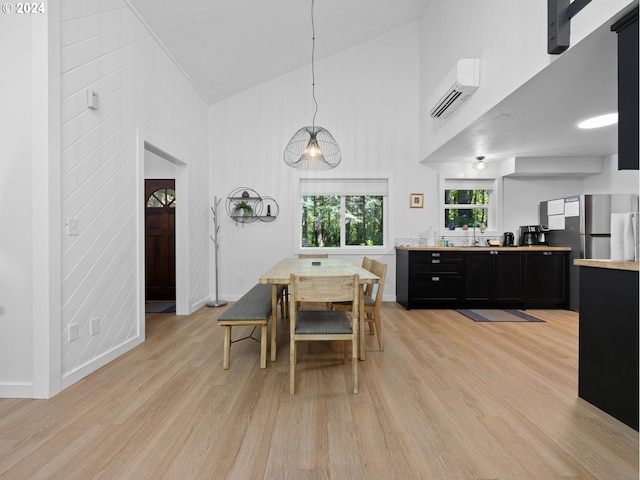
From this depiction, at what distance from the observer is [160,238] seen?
5504 millimetres

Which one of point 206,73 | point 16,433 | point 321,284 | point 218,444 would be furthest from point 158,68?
point 218,444

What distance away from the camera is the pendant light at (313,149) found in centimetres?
338

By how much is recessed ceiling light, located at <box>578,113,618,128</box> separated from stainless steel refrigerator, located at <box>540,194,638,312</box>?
46.8 inches

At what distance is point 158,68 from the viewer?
11.9 feet

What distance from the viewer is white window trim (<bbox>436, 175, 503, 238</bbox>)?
5410mm

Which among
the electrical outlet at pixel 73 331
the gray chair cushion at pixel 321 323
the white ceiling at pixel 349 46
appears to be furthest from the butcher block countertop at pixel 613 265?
the electrical outlet at pixel 73 331

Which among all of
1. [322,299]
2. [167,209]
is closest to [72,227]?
[322,299]

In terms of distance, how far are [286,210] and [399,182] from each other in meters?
1.80

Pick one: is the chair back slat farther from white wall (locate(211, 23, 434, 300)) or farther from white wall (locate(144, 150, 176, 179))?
white wall (locate(144, 150, 176, 179))

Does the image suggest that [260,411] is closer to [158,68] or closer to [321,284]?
[321,284]

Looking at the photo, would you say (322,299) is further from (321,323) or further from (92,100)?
(92,100)

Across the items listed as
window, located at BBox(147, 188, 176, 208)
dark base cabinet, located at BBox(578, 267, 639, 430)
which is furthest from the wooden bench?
window, located at BBox(147, 188, 176, 208)

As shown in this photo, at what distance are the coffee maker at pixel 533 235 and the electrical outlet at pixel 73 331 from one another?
17.8ft

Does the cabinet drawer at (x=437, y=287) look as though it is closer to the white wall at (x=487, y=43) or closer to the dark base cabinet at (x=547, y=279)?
the dark base cabinet at (x=547, y=279)
